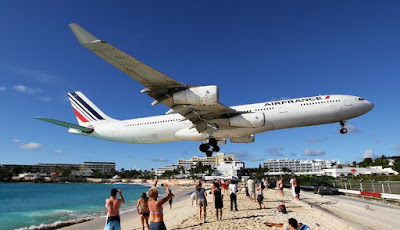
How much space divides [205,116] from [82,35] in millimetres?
12170

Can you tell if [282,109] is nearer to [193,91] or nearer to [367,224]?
[193,91]

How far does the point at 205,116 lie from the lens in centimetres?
2250

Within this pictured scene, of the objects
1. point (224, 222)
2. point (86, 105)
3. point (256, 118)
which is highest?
point (86, 105)

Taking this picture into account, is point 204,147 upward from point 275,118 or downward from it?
downward

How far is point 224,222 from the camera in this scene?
47.4 ft

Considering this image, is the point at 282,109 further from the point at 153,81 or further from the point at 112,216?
the point at 112,216

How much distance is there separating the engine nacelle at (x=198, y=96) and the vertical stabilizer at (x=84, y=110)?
17376mm

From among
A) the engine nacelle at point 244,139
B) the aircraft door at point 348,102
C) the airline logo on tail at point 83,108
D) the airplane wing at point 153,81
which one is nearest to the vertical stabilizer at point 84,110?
the airline logo on tail at point 83,108

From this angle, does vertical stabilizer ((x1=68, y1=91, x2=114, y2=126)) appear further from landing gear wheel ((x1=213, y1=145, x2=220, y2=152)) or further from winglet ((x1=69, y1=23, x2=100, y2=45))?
winglet ((x1=69, y1=23, x2=100, y2=45))

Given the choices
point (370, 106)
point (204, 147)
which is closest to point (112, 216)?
point (204, 147)

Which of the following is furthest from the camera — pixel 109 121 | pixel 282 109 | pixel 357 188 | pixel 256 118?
pixel 109 121

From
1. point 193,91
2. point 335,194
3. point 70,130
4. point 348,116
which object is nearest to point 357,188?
point 335,194

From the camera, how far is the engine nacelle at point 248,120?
21891mm

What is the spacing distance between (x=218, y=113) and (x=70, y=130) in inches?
702
